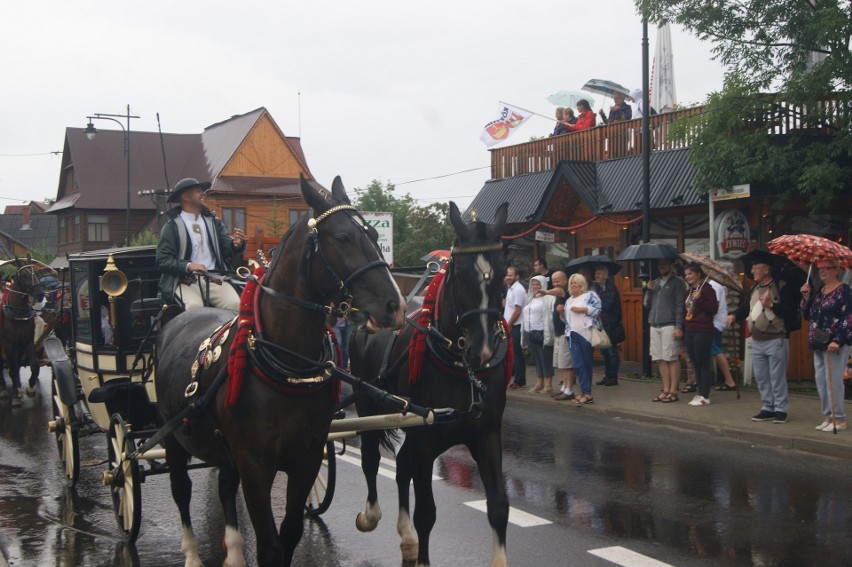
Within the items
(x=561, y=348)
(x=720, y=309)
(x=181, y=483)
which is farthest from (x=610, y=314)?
(x=181, y=483)

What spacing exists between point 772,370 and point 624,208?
7163 mm

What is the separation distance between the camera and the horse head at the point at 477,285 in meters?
5.34

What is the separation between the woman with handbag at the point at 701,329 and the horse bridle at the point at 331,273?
9027 millimetres

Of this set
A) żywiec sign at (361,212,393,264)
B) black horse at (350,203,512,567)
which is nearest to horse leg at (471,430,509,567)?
black horse at (350,203,512,567)

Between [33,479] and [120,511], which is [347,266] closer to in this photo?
[120,511]

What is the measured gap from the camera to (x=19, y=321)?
606 inches

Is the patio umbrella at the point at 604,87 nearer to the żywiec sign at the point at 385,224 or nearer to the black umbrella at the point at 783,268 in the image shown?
the żywiec sign at the point at 385,224

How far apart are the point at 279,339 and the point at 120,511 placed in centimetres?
320

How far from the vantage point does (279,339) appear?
4836mm

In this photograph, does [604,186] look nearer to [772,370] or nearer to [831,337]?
[772,370]

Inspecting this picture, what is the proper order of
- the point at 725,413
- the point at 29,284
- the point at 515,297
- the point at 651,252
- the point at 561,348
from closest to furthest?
the point at 725,413, the point at 651,252, the point at 561,348, the point at 515,297, the point at 29,284

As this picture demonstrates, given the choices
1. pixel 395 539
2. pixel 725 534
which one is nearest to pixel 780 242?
pixel 725 534

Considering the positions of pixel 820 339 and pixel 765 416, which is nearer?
pixel 820 339

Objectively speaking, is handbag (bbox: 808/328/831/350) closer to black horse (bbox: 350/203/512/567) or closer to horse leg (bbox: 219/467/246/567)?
black horse (bbox: 350/203/512/567)
